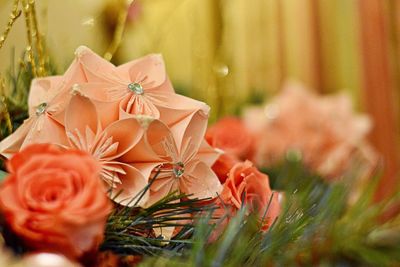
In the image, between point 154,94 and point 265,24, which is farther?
point 265,24

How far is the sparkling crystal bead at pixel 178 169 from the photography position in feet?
1.08

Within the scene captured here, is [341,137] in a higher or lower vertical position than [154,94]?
lower

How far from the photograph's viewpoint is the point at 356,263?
29 cm

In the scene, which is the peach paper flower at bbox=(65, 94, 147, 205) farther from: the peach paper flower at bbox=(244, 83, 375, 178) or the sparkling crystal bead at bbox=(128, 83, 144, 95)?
the peach paper flower at bbox=(244, 83, 375, 178)

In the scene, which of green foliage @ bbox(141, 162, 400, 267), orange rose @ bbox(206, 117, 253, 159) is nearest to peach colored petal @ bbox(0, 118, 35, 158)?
green foliage @ bbox(141, 162, 400, 267)

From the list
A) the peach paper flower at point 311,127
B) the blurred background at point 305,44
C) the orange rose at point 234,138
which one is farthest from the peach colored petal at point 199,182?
the blurred background at point 305,44

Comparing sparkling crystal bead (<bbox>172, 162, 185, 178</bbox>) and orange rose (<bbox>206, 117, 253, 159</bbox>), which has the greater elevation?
sparkling crystal bead (<bbox>172, 162, 185, 178</bbox>)

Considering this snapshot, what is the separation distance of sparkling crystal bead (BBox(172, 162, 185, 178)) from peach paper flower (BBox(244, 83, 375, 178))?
0.49 metres

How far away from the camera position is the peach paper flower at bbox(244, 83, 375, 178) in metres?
0.87

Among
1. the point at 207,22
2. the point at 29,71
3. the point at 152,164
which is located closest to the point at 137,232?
the point at 152,164

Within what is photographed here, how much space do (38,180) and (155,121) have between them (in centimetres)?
7

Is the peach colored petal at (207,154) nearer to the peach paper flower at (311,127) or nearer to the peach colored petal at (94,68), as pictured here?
the peach colored petal at (94,68)

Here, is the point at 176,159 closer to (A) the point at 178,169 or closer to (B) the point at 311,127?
(A) the point at 178,169

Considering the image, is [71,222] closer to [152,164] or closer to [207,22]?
[152,164]
